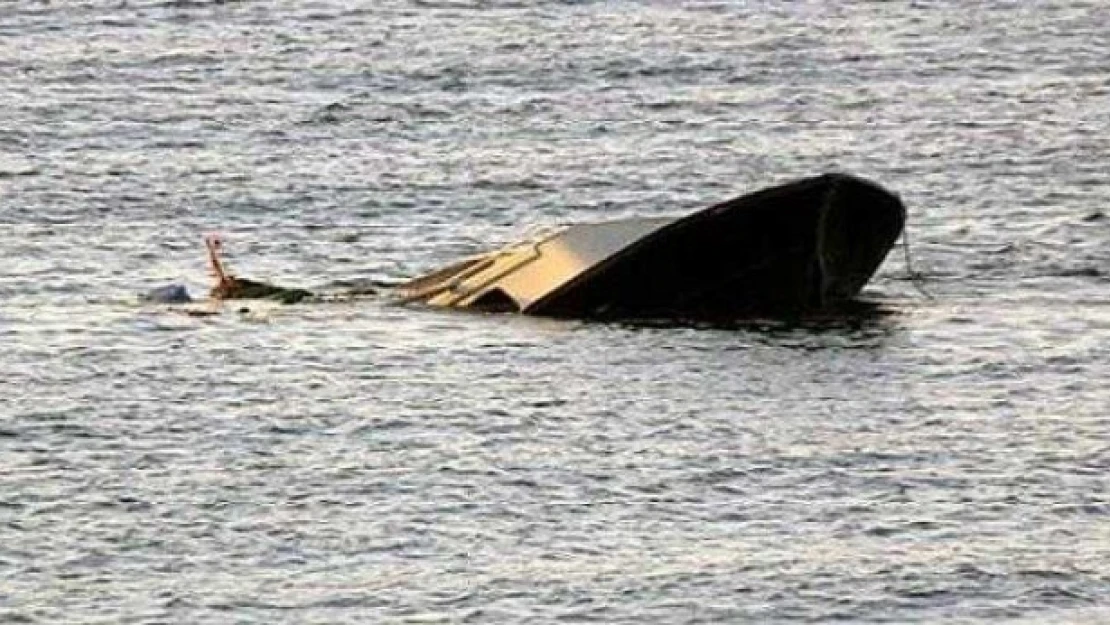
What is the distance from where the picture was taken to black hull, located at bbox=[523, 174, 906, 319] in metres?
34.7

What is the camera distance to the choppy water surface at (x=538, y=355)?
25062mm

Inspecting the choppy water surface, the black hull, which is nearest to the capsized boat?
the black hull

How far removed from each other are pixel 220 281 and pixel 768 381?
811 cm

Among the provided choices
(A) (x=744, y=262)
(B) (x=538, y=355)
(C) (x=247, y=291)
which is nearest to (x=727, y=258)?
(A) (x=744, y=262)

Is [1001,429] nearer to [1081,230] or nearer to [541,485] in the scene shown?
[541,485]

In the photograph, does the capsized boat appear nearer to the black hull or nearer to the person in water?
the black hull

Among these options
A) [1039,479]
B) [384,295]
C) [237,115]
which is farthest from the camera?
[237,115]

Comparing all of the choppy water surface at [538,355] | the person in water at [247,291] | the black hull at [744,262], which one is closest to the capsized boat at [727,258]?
the black hull at [744,262]

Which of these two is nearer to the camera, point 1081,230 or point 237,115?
point 1081,230

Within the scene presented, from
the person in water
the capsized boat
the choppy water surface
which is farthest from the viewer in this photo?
the person in water

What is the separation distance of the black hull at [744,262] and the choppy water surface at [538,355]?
2.24 ft

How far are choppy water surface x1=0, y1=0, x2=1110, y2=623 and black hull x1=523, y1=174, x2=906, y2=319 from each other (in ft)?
2.24

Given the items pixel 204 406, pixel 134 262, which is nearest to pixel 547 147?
pixel 134 262

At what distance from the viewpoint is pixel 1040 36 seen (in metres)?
56.1
